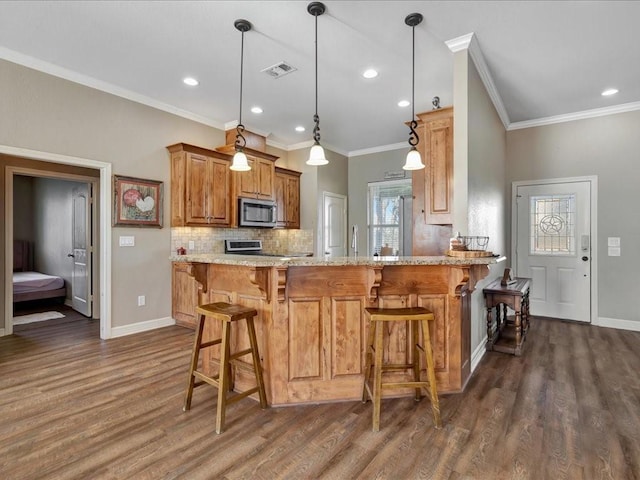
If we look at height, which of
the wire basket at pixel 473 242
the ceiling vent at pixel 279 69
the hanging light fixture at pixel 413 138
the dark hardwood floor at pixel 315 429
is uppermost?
the ceiling vent at pixel 279 69

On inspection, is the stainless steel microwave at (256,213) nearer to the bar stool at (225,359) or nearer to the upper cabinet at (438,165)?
the upper cabinet at (438,165)

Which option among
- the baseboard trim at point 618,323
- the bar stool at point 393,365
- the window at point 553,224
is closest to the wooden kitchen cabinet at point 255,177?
the bar stool at point 393,365

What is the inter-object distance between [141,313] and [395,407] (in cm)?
341

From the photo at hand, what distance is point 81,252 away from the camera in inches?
214

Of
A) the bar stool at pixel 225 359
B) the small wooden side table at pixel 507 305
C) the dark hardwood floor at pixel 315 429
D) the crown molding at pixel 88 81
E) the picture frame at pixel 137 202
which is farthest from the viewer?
the picture frame at pixel 137 202

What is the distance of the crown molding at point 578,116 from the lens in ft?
14.8

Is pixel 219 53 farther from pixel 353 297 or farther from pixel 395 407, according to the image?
pixel 395 407

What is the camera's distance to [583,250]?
4.84m

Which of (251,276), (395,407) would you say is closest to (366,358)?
(395,407)

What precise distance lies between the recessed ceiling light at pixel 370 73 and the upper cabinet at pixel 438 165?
2.15ft

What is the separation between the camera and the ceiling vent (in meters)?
Answer: 3.54

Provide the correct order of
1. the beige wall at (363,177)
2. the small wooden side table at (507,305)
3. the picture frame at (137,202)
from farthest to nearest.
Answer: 1. the beige wall at (363,177)
2. the picture frame at (137,202)
3. the small wooden side table at (507,305)

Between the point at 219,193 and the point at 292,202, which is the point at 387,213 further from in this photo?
the point at 219,193

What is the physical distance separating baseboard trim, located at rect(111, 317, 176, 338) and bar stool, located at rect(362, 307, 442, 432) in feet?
10.4
